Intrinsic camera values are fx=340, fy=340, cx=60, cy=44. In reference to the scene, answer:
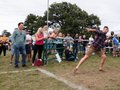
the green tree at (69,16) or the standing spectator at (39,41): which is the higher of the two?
the green tree at (69,16)

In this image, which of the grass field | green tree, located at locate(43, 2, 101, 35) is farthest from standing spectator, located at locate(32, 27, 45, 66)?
green tree, located at locate(43, 2, 101, 35)

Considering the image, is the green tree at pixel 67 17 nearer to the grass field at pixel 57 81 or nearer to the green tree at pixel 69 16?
the green tree at pixel 69 16

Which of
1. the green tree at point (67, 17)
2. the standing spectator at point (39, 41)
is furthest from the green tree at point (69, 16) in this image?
the standing spectator at point (39, 41)

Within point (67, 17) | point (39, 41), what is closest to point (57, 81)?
point (39, 41)

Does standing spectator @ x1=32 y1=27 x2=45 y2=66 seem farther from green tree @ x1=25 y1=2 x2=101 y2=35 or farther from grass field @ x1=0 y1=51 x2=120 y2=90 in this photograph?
green tree @ x1=25 y1=2 x2=101 y2=35

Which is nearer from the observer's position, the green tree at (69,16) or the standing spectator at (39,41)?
the standing spectator at (39,41)

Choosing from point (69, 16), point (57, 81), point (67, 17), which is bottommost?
point (57, 81)

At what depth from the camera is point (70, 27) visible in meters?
66.5

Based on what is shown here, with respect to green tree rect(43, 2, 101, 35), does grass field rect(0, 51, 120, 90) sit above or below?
below

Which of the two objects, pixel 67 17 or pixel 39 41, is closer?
pixel 39 41

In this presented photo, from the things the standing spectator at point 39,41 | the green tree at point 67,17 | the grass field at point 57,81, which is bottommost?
the grass field at point 57,81

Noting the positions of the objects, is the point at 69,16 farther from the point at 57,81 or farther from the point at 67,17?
the point at 57,81

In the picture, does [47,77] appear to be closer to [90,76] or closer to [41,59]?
[90,76]

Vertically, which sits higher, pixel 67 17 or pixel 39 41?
pixel 67 17
